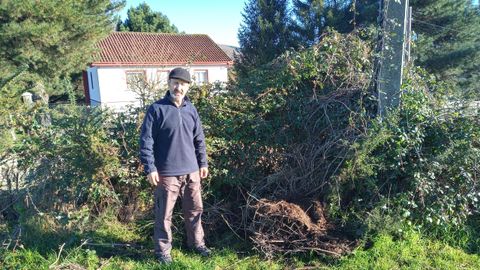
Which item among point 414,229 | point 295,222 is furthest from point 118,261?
point 414,229

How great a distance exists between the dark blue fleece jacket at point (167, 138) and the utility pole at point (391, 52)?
7.83 ft

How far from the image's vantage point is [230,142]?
A: 15.4ft

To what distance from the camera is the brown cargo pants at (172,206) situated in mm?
3703

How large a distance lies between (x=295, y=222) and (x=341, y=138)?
113 cm

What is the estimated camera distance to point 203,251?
390 centimetres

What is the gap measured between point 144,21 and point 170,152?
126ft

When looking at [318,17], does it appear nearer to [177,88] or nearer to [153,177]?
[177,88]

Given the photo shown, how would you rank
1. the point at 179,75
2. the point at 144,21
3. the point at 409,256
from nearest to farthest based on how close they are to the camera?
the point at 179,75, the point at 409,256, the point at 144,21

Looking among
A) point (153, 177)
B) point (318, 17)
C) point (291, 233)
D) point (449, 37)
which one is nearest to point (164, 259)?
point (153, 177)

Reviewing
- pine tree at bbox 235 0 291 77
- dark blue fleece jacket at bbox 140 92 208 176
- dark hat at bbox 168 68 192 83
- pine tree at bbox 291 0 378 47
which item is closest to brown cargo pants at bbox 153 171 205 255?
dark blue fleece jacket at bbox 140 92 208 176

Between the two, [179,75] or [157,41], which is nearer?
[179,75]

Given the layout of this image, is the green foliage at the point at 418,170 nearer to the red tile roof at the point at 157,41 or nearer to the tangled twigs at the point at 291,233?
the tangled twigs at the point at 291,233

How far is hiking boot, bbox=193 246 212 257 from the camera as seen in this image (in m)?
3.88

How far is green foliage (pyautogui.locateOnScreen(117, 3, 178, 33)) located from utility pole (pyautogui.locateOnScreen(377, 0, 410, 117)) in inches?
1448
